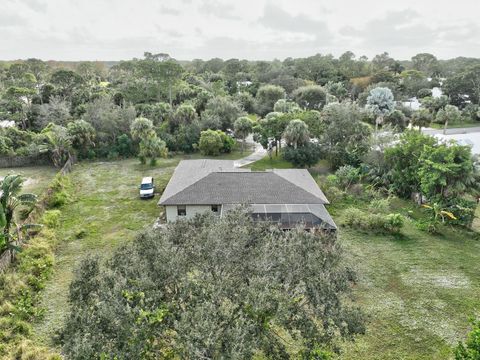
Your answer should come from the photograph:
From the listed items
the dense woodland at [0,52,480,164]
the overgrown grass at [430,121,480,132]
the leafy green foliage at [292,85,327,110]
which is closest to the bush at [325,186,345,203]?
the dense woodland at [0,52,480,164]

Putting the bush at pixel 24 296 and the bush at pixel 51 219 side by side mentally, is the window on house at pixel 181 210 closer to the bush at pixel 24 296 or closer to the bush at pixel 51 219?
the bush at pixel 24 296

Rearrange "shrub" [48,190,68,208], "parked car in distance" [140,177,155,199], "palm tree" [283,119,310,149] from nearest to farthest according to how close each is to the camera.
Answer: "shrub" [48,190,68,208], "parked car in distance" [140,177,155,199], "palm tree" [283,119,310,149]

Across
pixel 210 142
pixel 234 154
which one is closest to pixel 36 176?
pixel 210 142

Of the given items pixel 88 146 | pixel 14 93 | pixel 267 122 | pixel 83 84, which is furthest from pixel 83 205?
pixel 83 84

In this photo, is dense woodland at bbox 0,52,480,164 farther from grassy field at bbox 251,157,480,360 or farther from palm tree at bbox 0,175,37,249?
palm tree at bbox 0,175,37,249

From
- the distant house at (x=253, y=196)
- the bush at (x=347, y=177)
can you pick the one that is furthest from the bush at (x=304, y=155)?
the distant house at (x=253, y=196)

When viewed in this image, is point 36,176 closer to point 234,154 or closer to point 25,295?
point 234,154
